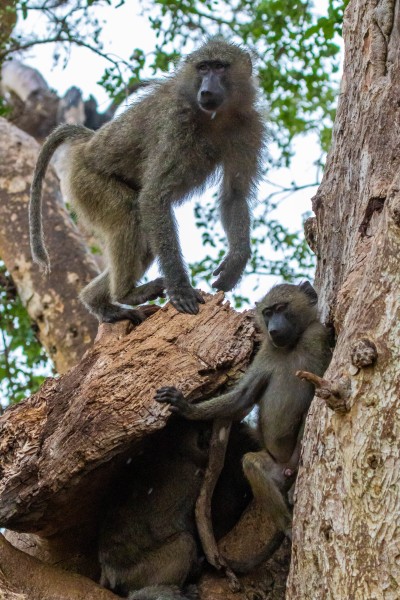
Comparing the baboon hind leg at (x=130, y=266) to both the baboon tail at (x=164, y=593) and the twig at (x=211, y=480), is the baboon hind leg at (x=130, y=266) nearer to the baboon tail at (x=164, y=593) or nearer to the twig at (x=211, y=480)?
the twig at (x=211, y=480)

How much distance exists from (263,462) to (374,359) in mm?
1365

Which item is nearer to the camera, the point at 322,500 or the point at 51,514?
the point at 322,500

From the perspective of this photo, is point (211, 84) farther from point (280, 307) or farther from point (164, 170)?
point (280, 307)

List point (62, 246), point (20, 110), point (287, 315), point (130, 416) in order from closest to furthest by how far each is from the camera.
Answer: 1. point (130, 416)
2. point (287, 315)
3. point (62, 246)
4. point (20, 110)

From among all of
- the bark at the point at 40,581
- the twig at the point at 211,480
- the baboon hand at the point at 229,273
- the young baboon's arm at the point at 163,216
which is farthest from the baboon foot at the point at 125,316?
the bark at the point at 40,581

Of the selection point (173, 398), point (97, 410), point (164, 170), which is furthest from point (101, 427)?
point (164, 170)

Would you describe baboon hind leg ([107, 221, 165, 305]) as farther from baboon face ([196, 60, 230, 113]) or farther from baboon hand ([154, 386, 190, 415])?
baboon hand ([154, 386, 190, 415])

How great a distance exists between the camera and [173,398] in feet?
14.4

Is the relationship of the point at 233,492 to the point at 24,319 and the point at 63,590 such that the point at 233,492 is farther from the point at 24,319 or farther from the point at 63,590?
the point at 24,319

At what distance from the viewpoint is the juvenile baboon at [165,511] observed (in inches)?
184

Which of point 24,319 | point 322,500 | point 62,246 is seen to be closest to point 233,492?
point 322,500

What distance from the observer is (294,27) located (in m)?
8.91

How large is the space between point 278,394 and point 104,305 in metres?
1.95

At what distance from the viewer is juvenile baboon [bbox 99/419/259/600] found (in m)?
4.66
